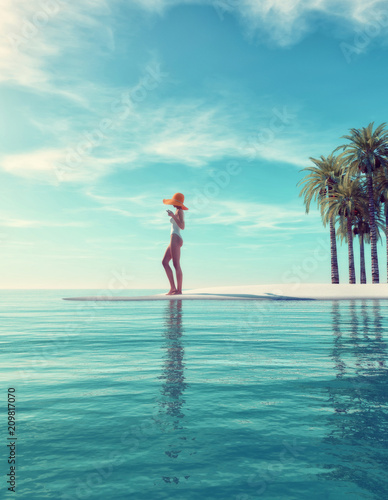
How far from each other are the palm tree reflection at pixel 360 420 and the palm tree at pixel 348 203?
3722cm

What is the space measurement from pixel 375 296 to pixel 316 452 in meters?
30.1

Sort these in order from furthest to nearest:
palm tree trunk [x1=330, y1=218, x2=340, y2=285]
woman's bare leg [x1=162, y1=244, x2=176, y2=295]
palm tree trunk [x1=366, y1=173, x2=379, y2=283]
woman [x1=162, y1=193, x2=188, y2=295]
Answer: palm tree trunk [x1=330, y1=218, x2=340, y2=285]
palm tree trunk [x1=366, y1=173, x2=379, y2=283]
woman's bare leg [x1=162, y1=244, x2=176, y2=295]
woman [x1=162, y1=193, x2=188, y2=295]

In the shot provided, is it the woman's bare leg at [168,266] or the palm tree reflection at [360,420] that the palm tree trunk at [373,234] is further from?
the palm tree reflection at [360,420]

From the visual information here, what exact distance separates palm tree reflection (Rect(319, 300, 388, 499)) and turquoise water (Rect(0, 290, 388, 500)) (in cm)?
1

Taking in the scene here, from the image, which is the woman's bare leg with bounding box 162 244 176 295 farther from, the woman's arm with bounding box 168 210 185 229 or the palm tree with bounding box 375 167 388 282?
the palm tree with bounding box 375 167 388 282

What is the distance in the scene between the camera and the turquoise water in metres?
3.24

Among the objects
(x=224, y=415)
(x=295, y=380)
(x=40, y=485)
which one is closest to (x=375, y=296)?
(x=295, y=380)

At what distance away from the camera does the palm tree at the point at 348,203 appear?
4391 cm

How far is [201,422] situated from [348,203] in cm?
4255

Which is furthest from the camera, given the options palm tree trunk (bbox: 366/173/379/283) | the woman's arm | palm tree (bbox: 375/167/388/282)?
palm tree (bbox: 375/167/388/282)

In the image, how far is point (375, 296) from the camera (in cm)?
3127

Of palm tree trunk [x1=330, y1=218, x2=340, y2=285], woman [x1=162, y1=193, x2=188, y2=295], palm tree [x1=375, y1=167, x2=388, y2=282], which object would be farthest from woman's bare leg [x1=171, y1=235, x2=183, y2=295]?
palm tree [x1=375, y1=167, x2=388, y2=282]

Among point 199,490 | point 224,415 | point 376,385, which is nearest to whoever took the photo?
point 199,490

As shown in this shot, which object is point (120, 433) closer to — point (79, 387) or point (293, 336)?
point (79, 387)
